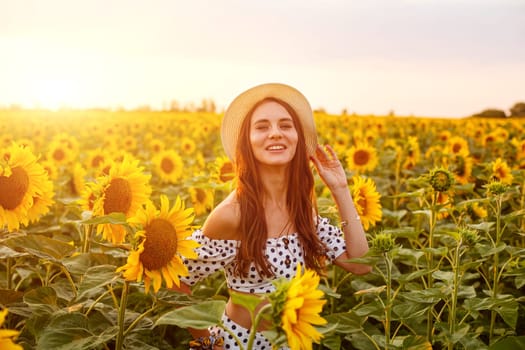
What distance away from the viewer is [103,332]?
2.28 m

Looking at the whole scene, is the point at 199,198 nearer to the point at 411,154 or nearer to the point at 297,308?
the point at 411,154

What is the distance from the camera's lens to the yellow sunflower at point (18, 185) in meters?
2.79

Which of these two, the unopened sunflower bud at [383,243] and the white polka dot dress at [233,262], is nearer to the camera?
the unopened sunflower bud at [383,243]

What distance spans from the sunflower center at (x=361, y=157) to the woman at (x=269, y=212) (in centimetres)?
359

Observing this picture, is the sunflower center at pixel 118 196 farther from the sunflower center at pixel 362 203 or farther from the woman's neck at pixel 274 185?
the sunflower center at pixel 362 203

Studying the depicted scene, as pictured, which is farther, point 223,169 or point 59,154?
point 59,154

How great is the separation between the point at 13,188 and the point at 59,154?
4366 millimetres

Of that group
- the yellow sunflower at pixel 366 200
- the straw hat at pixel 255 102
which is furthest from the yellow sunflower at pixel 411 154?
the straw hat at pixel 255 102

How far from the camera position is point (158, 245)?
2.24 meters

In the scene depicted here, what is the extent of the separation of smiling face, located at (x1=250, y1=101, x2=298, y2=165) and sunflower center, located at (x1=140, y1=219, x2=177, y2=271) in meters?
0.76

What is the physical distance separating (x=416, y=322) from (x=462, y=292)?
0.31m

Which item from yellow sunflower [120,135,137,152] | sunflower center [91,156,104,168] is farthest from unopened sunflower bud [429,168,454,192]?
yellow sunflower [120,135,137,152]

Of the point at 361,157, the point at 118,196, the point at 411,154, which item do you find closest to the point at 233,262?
the point at 118,196

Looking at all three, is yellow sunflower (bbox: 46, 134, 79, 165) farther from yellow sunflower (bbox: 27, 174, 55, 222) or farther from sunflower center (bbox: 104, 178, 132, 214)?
sunflower center (bbox: 104, 178, 132, 214)
